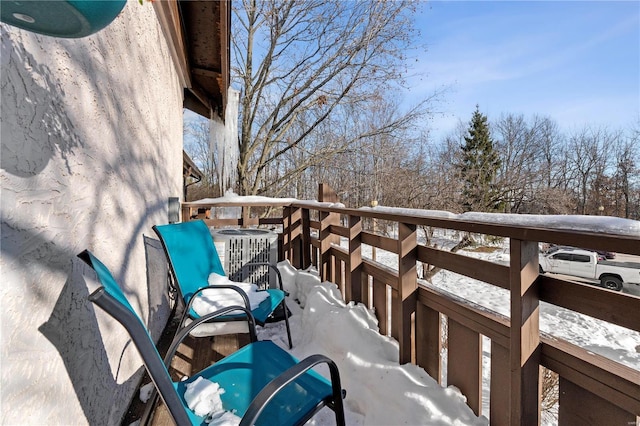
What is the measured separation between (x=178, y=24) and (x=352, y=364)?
388cm

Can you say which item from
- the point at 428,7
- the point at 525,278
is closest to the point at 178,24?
the point at 525,278

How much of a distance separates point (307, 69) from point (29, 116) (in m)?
10.0

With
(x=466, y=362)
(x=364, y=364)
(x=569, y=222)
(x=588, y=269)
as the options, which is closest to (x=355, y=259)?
(x=364, y=364)

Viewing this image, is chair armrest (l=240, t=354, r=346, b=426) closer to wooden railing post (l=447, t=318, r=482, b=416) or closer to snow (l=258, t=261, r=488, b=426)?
snow (l=258, t=261, r=488, b=426)

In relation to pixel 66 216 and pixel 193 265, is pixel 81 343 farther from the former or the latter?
pixel 193 265

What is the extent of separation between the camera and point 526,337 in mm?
1101

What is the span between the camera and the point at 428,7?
9.22m

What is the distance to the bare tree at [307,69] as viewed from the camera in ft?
30.6

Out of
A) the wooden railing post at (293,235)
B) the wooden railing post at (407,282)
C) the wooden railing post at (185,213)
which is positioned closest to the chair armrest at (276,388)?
the wooden railing post at (407,282)

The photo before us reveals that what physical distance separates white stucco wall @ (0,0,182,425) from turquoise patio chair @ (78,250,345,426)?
0.59 ft

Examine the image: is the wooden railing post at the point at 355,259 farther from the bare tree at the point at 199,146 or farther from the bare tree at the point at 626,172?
the bare tree at the point at 626,172

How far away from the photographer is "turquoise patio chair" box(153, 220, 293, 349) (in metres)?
2.07

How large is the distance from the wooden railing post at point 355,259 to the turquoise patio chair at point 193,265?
527 millimetres

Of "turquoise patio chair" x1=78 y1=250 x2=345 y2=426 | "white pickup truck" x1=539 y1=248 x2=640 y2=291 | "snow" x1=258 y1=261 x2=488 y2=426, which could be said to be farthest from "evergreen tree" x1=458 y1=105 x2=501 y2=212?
"turquoise patio chair" x1=78 y1=250 x2=345 y2=426
